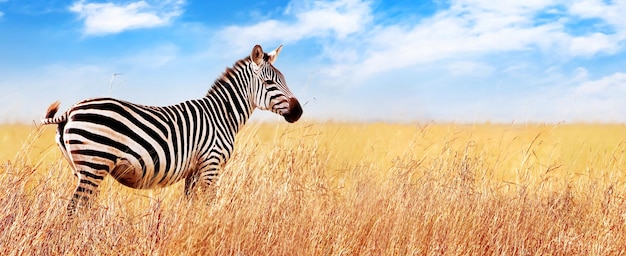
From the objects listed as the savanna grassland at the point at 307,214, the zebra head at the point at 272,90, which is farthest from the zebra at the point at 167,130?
the savanna grassland at the point at 307,214

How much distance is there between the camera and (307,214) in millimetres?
4750

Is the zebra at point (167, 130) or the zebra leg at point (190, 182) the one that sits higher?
the zebra at point (167, 130)

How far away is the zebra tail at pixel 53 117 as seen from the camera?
4.88 metres

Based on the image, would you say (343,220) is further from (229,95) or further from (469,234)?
(229,95)

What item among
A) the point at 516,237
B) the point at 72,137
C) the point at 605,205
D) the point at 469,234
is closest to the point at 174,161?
the point at 72,137

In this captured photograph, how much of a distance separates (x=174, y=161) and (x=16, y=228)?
1634mm

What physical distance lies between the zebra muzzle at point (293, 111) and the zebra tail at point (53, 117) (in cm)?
191

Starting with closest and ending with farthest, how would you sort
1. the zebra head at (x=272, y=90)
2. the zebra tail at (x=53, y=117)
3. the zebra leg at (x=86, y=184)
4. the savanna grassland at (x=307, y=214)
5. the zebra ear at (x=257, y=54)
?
the savanna grassland at (x=307, y=214), the zebra leg at (x=86, y=184), the zebra tail at (x=53, y=117), the zebra ear at (x=257, y=54), the zebra head at (x=272, y=90)

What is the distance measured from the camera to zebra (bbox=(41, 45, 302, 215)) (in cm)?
473

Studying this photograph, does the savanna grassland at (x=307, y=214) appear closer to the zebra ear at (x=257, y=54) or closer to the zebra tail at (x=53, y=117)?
the zebra tail at (x=53, y=117)

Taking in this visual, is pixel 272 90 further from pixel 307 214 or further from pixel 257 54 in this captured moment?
pixel 307 214

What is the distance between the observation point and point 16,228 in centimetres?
363

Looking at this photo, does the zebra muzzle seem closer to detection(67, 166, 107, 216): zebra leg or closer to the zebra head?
the zebra head

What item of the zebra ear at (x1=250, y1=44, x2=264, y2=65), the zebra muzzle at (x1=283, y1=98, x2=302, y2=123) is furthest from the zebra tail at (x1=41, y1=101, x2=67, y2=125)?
the zebra muzzle at (x1=283, y1=98, x2=302, y2=123)
